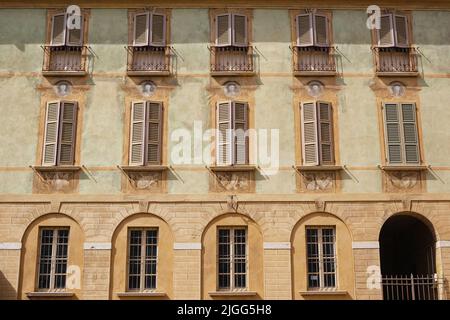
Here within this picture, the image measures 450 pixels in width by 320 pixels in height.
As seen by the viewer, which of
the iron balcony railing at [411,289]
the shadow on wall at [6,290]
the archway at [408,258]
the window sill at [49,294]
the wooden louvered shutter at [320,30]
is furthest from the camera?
the wooden louvered shutter at [320,30]

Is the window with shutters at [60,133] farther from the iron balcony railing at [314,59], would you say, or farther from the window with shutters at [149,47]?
the iron balcony railing at [314,59]

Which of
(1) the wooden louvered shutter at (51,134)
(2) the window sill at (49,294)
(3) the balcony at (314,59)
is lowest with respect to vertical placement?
(2) the window sill at (49,294)

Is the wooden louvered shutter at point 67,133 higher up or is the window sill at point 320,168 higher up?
the wooden louvered shutter at point 67,133

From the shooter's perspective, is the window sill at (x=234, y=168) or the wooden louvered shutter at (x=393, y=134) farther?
the wooden louvered shutter at (x=393, y=134)

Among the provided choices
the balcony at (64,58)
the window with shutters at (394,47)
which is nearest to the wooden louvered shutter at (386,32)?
the window with shutters at (394,47)

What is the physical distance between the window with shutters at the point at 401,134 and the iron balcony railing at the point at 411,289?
365 centimetres

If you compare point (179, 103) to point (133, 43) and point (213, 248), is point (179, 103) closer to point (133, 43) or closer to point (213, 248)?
point (133, 43)

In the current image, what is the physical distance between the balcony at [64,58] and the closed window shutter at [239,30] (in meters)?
4.97

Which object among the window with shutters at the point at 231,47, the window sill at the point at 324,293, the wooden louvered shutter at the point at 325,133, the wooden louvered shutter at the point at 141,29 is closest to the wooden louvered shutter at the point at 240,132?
the window with shutters at the point at 231,47

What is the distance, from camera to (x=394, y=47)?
22969mm

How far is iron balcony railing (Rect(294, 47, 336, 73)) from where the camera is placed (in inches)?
899

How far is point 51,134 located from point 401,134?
11203 mm

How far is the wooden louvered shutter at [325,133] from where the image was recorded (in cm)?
2200

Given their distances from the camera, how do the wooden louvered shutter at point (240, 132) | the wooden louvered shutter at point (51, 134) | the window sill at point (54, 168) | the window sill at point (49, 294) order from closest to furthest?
the window sill at point (49, 294)
the window sill at point (54, 168)
the wooden louvered shutter at point (51, 134)
the wooden louvered shutter at point (240, 132)
